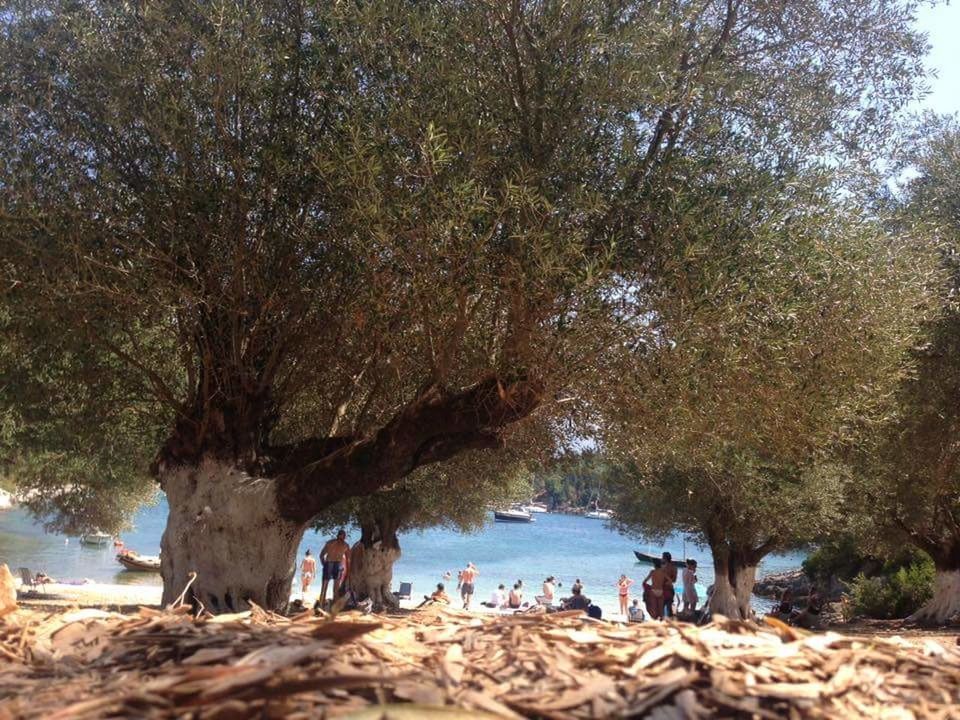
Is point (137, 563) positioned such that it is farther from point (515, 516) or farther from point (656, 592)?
point (515, 516)

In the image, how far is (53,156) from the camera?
10.3 metres

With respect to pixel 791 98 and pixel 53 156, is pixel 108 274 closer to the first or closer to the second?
pixel 53 156

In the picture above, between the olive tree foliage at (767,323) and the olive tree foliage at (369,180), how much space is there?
513mm

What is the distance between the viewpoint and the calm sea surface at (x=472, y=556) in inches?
2318

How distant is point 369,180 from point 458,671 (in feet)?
18.5

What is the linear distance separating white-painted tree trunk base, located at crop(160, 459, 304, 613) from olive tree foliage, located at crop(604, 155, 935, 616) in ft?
14.0

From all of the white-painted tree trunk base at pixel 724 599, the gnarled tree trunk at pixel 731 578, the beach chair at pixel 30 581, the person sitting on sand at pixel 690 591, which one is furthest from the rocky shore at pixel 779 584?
the beach chair at pixel 30 581

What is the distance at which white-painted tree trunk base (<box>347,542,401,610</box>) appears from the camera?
29.4m

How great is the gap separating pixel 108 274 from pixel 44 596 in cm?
2687

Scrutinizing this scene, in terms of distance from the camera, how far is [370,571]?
2955 cm

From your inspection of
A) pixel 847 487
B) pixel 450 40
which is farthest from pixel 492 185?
pixel 847 487

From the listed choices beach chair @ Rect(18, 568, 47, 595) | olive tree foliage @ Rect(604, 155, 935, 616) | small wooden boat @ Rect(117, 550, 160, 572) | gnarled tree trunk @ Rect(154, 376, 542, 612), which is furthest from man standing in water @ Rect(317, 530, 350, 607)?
small wooden boat @ Rect(117, 550, 160, 572)

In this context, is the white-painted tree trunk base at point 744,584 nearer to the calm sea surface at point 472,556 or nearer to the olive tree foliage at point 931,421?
the calm sea surface at point 472,556

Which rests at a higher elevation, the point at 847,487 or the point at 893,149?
the point at 893,149
